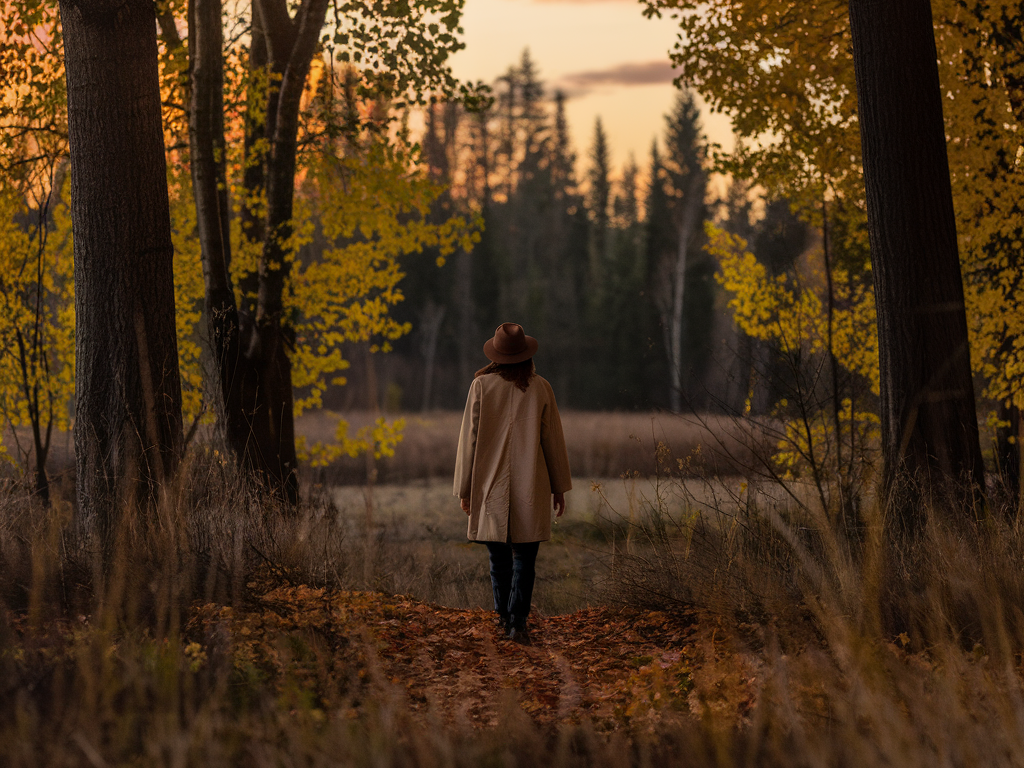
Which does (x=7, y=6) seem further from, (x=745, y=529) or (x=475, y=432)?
(x=745, y=529)

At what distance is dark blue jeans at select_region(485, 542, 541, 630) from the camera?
5.44 metres

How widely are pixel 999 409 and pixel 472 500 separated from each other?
7461 millimetres

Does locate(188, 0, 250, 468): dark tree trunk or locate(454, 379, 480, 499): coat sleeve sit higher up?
locate(188, 0, 250, 468): dark tree trunk

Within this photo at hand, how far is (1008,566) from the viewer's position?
466cm

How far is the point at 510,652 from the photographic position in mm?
5242

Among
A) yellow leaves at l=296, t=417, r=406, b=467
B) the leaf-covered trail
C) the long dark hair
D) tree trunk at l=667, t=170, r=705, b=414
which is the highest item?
tree trunk at l=667, t=170, r=705, b=414

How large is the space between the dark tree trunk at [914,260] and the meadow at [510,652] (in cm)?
75

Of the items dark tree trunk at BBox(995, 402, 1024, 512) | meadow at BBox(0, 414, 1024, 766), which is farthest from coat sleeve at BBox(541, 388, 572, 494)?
dark tree trunk at BBox(995, 402, 1024, 512)

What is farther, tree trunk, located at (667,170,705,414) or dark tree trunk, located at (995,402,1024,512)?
tree trunk, located at (667,170,705,414)

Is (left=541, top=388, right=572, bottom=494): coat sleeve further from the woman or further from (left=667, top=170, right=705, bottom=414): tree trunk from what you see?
(left=667, top=170, right=705, bottom=414): tree trunk

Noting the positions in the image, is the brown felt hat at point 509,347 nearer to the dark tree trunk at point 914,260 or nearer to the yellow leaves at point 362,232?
the dark tree trunk at point 914,260

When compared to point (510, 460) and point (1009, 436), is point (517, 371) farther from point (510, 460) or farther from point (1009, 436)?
point (1009, 436)

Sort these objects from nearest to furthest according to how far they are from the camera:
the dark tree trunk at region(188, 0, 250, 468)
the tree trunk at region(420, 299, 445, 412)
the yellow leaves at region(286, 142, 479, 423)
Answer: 1. the dark tree trunk at region(188, 0, 250, 468)
2. the yellow leaves at region(286, 142, 479, 423)
3. the tree trunk at region(420, 299, 445, 412)

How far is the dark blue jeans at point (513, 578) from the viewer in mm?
5438
